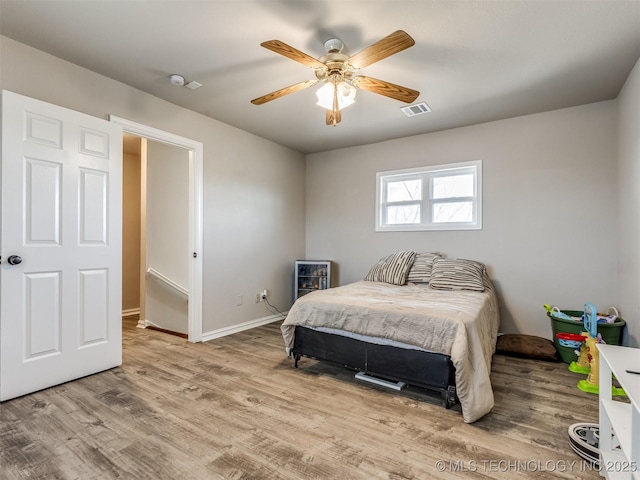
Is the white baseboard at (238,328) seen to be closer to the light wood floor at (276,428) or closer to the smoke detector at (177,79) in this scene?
the light wood floor at (276,428)

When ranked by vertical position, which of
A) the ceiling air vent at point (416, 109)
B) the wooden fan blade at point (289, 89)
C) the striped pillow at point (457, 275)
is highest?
the ceiling air vent at point (416, 109)

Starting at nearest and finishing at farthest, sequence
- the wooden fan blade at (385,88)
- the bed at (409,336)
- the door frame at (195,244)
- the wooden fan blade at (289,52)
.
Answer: the wooden fan blade at (289,52), the bed at (409,336), the wooden fan blade at (385,88), the door frame at (195,244)

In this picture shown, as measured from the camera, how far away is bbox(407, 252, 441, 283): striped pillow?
3.66 meters

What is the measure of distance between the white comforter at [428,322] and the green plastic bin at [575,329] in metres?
0.72

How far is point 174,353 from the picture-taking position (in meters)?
3.16

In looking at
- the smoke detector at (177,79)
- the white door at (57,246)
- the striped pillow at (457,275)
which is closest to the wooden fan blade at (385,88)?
the smoke detector at (177,79)

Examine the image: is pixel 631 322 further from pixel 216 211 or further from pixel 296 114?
pixel 216 211

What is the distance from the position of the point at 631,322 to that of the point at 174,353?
13.3 feet

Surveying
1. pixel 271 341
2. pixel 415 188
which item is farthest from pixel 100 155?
pixel 415 188

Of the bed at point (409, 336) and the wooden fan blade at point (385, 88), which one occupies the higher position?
the wooden fan blade at point (385, 88)

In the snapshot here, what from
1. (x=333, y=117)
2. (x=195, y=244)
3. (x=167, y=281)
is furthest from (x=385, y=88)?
(x=167, y=281)

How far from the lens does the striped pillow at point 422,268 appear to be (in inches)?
144

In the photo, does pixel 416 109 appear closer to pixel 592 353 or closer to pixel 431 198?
pixel 431 198

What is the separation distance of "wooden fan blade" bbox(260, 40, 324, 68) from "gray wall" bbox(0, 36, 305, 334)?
1.53 meters
